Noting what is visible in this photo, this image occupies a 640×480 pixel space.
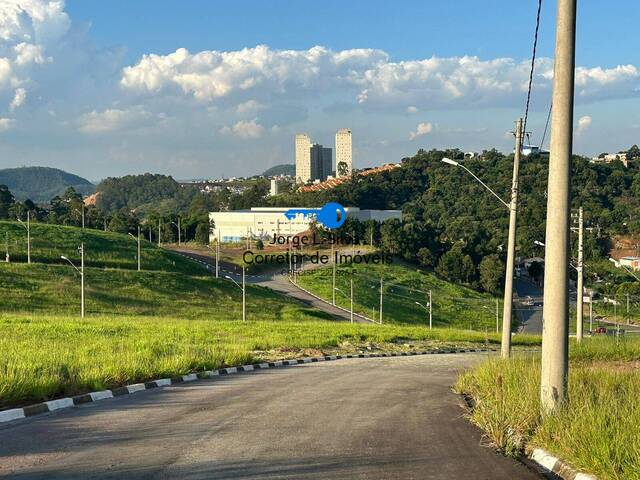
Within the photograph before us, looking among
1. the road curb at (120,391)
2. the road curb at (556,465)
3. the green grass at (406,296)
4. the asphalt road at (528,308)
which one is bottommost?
the asphalt road at (528,308)

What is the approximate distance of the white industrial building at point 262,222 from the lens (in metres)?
126

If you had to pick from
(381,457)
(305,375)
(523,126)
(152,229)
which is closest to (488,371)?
(305,375)

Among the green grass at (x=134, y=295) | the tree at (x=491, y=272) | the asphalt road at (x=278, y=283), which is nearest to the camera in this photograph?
the green grass at (x=134, y=295)

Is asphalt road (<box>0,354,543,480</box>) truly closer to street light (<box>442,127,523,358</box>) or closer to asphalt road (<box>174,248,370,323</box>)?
street light (<box>442,127,523,358</box>)

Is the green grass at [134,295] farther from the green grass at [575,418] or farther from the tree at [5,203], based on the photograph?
the tree at [5,203]

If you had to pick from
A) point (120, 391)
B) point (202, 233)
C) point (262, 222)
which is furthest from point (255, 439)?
point (202, 233)

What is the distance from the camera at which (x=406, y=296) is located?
88250mm

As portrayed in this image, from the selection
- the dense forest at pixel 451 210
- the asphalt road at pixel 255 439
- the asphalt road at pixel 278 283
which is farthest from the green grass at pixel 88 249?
the asphalt road at pixel 255 439

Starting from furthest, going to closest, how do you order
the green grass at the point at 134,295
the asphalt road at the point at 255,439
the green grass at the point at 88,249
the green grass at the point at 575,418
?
the green grass at the point at 88,249 < the green grass at the point at 134,295 < the asphalt road at the point at 255,439 < the green grass at the point at 575,418

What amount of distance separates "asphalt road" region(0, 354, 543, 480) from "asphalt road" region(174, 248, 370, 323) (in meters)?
59.5

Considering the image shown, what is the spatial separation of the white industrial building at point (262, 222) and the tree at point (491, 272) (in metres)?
30.9

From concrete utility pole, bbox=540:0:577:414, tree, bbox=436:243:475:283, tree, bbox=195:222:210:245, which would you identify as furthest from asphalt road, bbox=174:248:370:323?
concrete utility pole, bbox=540:0:577:414

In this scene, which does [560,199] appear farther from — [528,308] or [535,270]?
[535,270]

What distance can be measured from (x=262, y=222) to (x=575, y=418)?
123 meters
